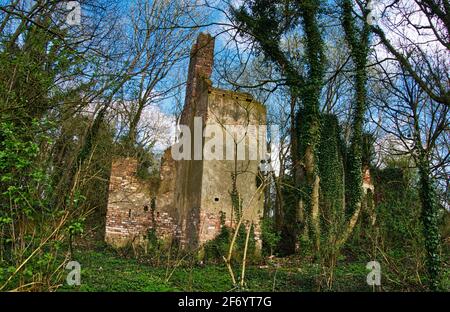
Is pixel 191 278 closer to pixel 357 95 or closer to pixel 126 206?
pixel 126 206

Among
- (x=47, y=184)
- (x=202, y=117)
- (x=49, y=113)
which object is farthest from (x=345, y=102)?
(x=47, y=184)

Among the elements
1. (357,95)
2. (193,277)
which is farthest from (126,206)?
(357,95)

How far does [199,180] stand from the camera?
11836 millimetres

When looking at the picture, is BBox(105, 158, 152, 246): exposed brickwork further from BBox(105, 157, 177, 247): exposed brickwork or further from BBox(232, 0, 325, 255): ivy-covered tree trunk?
→ BBox(232, 0, 325, 255): ivy-covered tree trunk

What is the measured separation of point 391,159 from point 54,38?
1813 centimetres

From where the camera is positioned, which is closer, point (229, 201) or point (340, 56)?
point (229, 201)

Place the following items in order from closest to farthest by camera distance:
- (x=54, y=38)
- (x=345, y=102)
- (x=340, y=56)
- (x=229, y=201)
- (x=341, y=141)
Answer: (x=54, y=38)
(x=229, y=201)
(x=341, y=141)
(x=340, y=56)
(x=345, y=102)

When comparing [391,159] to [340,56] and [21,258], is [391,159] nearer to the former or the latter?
[340,56]

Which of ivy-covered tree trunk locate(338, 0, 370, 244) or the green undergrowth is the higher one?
ivy-covered tree trunk locate(338, 0, 370, 244)

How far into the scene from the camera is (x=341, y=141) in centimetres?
1769

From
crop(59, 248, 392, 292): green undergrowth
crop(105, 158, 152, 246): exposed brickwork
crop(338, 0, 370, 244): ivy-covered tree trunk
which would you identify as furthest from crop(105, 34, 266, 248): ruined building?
crop(338, 0, 370, 244): ivy-covered tree trunk

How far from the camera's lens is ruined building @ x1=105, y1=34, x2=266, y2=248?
1165 cm
